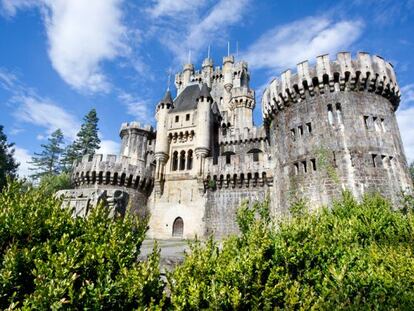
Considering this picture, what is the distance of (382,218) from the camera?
487 inches

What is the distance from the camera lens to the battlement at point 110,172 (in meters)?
27.4

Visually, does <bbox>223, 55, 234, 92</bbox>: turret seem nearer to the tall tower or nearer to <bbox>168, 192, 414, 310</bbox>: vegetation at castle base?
the tall tower

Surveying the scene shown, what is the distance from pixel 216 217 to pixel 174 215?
4538mm

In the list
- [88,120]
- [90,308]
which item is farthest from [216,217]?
[88,120]

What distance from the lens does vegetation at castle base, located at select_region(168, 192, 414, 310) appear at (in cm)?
636

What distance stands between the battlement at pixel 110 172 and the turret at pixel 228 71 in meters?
25.6

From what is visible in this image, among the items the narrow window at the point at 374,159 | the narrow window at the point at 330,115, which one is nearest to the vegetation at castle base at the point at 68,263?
the narrow window at the point at 330,115

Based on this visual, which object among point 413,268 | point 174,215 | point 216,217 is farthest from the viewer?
point 174,215

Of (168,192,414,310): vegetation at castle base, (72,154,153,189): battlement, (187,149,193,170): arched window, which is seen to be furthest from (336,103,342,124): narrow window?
(72,154,153,189): battlement

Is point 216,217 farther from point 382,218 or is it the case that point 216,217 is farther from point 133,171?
point 382,218

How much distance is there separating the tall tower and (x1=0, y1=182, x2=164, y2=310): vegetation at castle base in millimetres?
20464

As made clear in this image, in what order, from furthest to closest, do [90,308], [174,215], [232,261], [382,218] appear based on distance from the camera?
[174,215] < [382,218] < [232,261] < [90,308]

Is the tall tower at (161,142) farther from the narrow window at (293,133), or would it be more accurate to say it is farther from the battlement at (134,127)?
the narrow window at (293,133)

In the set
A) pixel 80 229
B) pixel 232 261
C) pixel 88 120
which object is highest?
pixel 88 120
